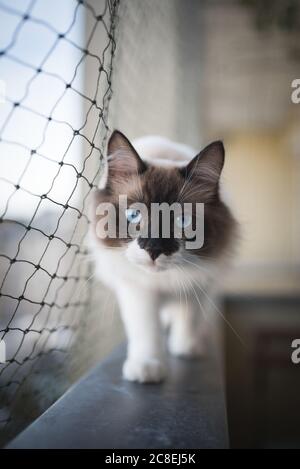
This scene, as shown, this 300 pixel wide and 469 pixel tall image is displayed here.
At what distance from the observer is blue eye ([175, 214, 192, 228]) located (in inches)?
25.0

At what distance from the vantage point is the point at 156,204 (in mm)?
645

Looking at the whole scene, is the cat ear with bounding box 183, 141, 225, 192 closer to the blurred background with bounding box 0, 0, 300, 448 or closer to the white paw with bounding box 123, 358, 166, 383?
the blurred background with bounding box 0, 0, 300, 448

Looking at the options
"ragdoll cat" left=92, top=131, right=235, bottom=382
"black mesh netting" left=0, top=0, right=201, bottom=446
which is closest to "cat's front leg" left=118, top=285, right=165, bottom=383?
"ragdoll cat" left=92, top=131, right=235, bottom=382

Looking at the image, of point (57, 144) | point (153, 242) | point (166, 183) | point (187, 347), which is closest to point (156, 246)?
point (153, 242)

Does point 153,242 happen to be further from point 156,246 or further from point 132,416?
point 132,416

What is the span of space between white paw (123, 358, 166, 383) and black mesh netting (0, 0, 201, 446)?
148mm

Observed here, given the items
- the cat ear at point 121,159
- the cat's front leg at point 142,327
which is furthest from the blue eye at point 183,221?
the cat's front leg at point 142,327

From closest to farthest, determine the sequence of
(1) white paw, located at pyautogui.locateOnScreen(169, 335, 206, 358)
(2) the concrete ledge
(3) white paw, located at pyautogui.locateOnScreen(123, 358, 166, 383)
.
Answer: (2) the concrete ledge
(3) white paw, located at pyautogui.locateOnScreen(123, 358, 166, 383)
(1) white paw, located at pyautogui.locateOnScreen(169, 335, 206, 358)

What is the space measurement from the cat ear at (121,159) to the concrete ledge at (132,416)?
0.40 metres

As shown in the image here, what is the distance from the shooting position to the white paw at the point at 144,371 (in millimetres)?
796

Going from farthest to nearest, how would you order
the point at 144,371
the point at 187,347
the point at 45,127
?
the point at 187,347, the point at 144,371, the point at 45,127

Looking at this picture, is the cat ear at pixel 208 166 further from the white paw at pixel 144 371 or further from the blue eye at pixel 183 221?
the white paw at pixel 144 371

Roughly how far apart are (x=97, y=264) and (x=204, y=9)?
0.97m

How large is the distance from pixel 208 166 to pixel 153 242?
157 millimetres
